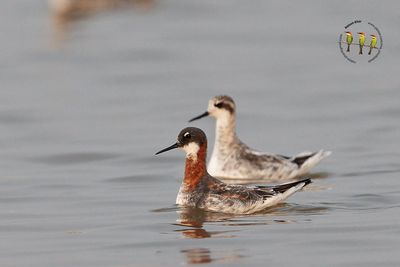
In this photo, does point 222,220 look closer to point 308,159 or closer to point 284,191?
point 284,191

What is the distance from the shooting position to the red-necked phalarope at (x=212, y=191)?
55.7 ft

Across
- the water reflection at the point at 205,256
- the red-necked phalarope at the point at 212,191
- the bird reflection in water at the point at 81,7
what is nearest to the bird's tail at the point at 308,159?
the red-necked phalarope at the point at 212,191

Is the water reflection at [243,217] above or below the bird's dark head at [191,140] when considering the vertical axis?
below

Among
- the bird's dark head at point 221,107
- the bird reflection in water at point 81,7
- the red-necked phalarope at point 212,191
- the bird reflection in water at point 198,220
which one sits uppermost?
the bird reflection in water at point 81,7

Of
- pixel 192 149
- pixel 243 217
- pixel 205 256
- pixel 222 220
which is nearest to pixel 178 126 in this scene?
pixel 192 149

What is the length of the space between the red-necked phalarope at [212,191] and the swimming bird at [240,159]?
2.60 meters

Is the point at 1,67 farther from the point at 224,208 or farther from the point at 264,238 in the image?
the point at 264,238

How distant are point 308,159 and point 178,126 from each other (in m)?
4.68

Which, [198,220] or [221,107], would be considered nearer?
[198,220]

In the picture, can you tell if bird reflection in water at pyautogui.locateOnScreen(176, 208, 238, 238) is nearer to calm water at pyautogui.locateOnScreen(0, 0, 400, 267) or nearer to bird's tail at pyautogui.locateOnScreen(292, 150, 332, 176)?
calm water at pyautogui.locateOnScreen(0, 0, 400, 267)

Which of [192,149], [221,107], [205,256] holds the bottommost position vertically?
[205,256]

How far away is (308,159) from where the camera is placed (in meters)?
20.5

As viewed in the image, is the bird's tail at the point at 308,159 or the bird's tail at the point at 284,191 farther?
the bird's tail at the point at 308,159

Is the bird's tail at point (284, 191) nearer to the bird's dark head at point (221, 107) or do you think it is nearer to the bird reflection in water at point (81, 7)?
the bird's dark head at point (221, 107)
